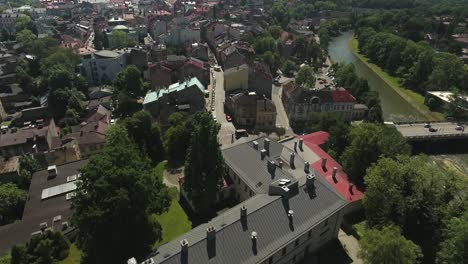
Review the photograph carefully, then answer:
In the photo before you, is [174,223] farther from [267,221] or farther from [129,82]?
[129,82]

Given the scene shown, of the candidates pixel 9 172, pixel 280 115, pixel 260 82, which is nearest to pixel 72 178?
pixel 9 172

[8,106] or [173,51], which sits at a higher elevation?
[173,51]

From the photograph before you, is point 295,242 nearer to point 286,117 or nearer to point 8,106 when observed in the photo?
point 286,117

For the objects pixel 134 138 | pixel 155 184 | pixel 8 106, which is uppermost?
pixel 155 184

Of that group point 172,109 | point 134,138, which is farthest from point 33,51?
point 134,138

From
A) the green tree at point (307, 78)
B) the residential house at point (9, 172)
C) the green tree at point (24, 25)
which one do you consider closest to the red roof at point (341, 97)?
the green tree at point (307, 78)

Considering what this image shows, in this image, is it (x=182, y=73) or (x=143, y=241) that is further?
(x=182, y=73)

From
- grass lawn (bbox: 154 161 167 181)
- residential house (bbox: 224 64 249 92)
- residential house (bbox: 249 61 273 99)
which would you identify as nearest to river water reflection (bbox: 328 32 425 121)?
residential house (bbox: 249 61 273 99)

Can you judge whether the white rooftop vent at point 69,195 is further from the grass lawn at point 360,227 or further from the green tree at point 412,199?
the green tree at point 412,199
